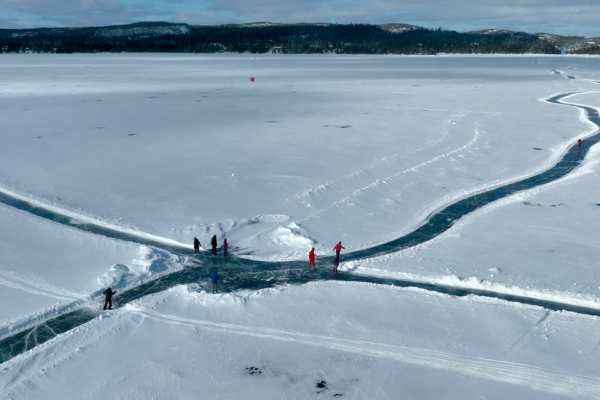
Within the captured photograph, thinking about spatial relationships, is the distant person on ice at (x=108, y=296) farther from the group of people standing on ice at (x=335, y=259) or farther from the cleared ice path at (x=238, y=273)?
the group of people standing on ice at (x=335, y=259)

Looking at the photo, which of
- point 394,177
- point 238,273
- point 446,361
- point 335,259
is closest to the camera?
point 446,361

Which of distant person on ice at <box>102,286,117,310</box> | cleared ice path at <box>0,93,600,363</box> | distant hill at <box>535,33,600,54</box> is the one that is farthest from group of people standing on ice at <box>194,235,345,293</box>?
distant hill at <box>535,33,600,54</box>

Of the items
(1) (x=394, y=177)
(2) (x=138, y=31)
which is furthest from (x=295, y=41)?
(1) (x=394, y=177)

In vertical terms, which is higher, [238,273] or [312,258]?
[312,258]

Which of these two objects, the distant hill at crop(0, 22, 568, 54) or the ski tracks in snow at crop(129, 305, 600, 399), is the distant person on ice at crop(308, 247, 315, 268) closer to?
the ski tracks in snow at crop(129, 305, 600, 399)

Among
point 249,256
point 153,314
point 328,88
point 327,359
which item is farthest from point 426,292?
point 328,88

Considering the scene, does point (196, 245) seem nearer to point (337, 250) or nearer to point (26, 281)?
point (337, 250)
